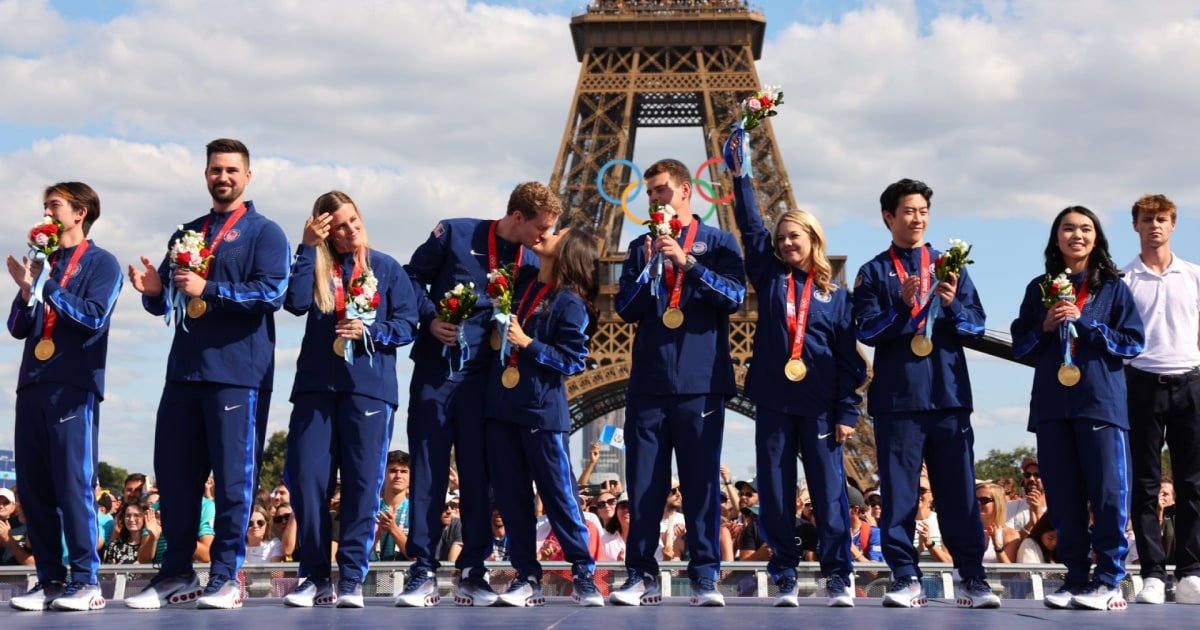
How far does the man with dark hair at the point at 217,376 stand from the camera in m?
7.78

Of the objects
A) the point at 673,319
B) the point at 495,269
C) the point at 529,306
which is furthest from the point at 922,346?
the point at 495,269

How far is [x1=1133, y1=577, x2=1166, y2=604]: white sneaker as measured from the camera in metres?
8.66

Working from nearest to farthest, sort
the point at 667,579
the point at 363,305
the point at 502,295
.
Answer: the point at 363,305 < the point at 502,295 < the point at 667,579

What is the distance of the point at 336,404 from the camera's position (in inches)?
321

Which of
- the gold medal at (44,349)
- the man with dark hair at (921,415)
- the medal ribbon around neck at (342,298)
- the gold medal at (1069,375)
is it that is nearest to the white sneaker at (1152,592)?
the man with dark hair at (921,415)

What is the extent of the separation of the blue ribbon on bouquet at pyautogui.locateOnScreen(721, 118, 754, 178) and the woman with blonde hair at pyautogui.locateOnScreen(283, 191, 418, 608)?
2095mm

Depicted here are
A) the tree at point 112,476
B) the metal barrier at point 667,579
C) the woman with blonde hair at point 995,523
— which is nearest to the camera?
the metal barrier at point 667,579

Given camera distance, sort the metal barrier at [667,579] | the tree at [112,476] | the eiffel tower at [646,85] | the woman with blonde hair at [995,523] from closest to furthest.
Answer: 1. the metal barrier at [667,579]
2. the woman with blonde hair at [995,523]
3. the eiffel tower at [646,85]
4. the tree at [112,476]

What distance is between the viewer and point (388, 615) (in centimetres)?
718

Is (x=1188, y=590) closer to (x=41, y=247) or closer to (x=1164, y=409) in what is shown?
(x=1164, y=409)

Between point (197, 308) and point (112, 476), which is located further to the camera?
point (112, 476)

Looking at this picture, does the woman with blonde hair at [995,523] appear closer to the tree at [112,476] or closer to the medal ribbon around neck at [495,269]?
the medal ribbon around neck at [495,269]

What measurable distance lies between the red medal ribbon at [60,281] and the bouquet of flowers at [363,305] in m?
1.56

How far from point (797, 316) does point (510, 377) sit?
169 cm
